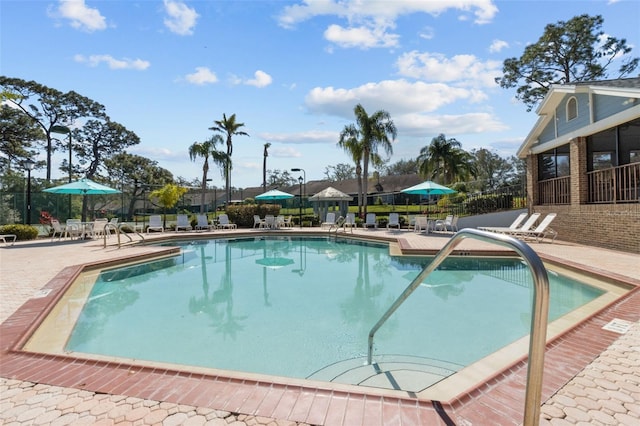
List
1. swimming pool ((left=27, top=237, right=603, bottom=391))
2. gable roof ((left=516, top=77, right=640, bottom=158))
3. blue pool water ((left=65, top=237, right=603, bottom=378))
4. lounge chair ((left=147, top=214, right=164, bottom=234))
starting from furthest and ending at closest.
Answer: lounge chair ((left=147, top=214, right=164, bottom=234))
gable roof ((left=516, top=77, right=640, bottom=158))
blue pool water ((left=65, top=237, right=603, bottom=378))
swimming pool ((left=27, top=237, right=603, bottom=391))

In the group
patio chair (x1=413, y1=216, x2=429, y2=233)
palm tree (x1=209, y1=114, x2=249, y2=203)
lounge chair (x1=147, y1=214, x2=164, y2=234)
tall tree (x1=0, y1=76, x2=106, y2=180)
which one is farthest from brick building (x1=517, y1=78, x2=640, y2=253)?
tall tree (x1=0, y1=76, x2=106, y2=180)

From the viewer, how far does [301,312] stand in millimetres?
6129

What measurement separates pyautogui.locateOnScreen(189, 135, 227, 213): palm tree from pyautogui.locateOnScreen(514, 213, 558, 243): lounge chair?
892 inches

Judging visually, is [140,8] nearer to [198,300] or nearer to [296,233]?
[198,300]

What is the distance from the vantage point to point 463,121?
96.3 feet

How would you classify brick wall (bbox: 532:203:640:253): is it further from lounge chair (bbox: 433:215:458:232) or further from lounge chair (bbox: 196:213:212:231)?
lounge chair (bbox: 196:213:212:231)

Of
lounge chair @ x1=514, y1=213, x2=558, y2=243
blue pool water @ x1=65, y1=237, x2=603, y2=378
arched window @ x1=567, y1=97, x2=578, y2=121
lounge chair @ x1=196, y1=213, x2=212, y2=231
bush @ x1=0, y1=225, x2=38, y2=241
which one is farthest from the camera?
lounge chair @ x1=196, y1=213, x2=212, y2=231

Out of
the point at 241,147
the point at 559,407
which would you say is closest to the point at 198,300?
the point at 559,407

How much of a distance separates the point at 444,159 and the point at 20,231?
30027 mm

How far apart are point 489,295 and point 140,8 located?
11.8m

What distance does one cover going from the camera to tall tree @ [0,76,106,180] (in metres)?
35.2

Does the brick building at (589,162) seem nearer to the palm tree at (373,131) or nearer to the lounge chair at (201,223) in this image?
the palm tree at (373,131)

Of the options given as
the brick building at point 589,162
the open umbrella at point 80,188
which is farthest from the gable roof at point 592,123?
the open umbrella at point 80,188

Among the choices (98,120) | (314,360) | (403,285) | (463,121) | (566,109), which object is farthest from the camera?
(98,120)
